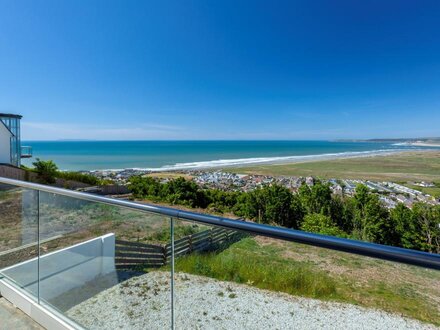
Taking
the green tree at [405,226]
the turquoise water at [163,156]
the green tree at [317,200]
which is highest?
the turquoise water at [163,156]

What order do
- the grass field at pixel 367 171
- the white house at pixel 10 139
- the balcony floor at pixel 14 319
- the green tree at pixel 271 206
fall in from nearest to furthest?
the balcony floor at pixel 14 319
the white house at pixel 10 139
the green tree at pixel 271 206
the grass field at pixel 367 171

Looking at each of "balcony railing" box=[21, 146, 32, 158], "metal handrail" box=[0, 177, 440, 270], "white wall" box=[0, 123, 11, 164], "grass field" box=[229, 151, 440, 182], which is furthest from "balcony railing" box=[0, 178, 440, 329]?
"grass field" box=[229, 151, 440, 182]

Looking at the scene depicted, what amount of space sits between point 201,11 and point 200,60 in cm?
798

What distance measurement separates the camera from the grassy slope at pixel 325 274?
703 mm

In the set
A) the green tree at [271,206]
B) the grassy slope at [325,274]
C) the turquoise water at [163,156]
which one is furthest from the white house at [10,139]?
the grassy slope at [325,274]

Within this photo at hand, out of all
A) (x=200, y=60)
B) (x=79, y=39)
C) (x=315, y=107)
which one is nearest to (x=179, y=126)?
(x=315, y=107)

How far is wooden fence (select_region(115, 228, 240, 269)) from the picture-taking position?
40.9 inches

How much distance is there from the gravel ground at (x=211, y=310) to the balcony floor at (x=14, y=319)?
0.31 m

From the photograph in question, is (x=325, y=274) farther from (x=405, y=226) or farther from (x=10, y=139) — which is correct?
(x=10, y=139)

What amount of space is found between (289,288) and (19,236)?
2.12 m

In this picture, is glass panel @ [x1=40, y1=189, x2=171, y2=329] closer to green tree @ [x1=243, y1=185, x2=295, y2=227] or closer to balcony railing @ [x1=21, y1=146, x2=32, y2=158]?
green tree @ [x1=243, y1=185, x2=295, y2=227]

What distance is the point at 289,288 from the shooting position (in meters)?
0.99

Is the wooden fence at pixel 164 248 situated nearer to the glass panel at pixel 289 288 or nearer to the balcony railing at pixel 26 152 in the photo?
the glass panel at pixel 289 288

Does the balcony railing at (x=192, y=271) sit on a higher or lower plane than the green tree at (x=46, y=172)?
higher
